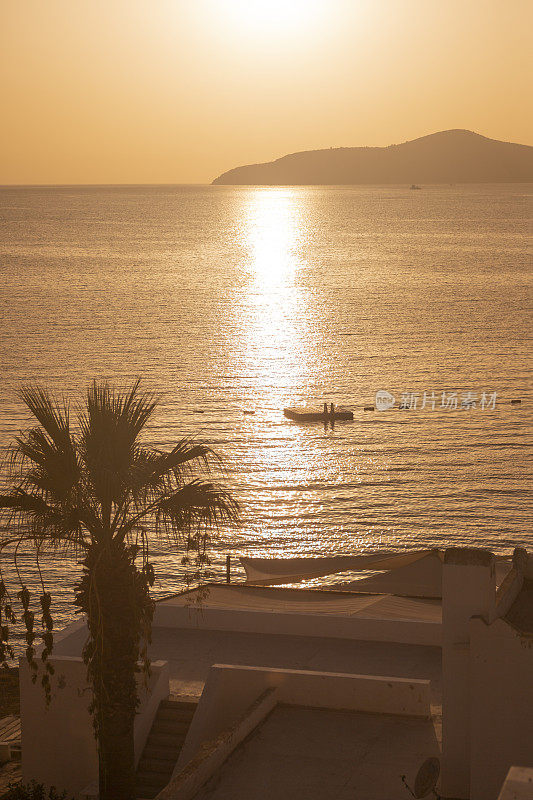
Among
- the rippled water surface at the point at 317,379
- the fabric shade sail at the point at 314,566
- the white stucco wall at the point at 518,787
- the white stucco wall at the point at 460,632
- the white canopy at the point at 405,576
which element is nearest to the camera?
the white stucco wall at the point at 518,787

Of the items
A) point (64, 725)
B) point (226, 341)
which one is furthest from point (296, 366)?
point (64, 725)

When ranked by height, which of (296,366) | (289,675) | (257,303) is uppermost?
(257,303)

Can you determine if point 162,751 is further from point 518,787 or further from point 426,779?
point 518,787

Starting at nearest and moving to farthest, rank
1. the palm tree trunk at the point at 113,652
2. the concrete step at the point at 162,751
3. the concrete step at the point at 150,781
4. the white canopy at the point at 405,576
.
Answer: the palm tree trunk at the point at 113,652 < the concrete step at the point at 150,781 < the concrete step at the point at 162,751 < the white canopy at the point at 405,576

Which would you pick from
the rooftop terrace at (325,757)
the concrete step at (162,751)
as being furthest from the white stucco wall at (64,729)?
the rooftop terrace at (325,757)

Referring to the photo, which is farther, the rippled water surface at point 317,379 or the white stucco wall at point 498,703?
the rippled water surface at point 317,379

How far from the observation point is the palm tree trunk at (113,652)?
604 inches

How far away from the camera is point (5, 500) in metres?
15.0

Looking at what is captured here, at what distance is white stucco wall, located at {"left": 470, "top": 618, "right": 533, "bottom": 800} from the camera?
13.3m

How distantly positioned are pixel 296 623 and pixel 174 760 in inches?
184

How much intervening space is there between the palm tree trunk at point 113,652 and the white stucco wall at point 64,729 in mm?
1422

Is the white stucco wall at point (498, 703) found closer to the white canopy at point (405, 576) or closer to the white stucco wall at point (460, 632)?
the white stucco wall at point (460, 632)

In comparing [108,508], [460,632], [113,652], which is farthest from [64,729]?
[460,632]

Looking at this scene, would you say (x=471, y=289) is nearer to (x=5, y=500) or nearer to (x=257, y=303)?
(x=257, y=303)
